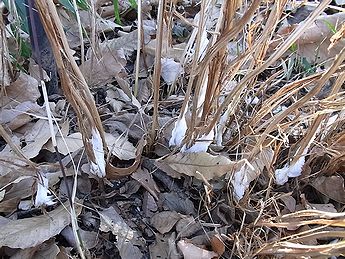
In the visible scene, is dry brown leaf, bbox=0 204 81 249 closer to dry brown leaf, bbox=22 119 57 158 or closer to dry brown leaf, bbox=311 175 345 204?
dry brown leaf, bbox=22 119 57 158

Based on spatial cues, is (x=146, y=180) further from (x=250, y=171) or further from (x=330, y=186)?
(x=330, y=186)

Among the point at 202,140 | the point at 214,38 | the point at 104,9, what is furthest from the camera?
the point at 104,9

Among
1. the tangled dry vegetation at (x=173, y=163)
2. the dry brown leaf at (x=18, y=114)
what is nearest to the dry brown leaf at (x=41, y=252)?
the tangled dry vegetation at (x=173, y=163)

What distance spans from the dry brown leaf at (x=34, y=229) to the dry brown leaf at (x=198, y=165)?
170 millimetres

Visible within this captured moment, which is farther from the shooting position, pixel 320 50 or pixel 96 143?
pixel 320 50

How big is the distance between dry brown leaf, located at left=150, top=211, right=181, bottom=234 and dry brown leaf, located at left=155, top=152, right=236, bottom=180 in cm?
7

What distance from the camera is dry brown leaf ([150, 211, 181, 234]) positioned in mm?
865

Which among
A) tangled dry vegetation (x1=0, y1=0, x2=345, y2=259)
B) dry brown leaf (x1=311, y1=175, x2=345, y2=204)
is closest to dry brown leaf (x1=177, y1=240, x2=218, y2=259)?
tangled dry vegetation (x1=0, y1=0, x2=345, y2=259)

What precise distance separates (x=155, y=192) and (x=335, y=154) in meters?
0.31

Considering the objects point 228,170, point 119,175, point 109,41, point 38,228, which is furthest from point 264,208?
point 109,41

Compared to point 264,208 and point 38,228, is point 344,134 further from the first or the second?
point 38,228

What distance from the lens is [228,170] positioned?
842 millimetres

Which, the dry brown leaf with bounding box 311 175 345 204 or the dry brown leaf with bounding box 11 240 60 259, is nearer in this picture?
the dry brown leaf with bounding box 11 240 60 259

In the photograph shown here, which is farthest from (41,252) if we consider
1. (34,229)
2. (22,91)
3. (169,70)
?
(169,70)
